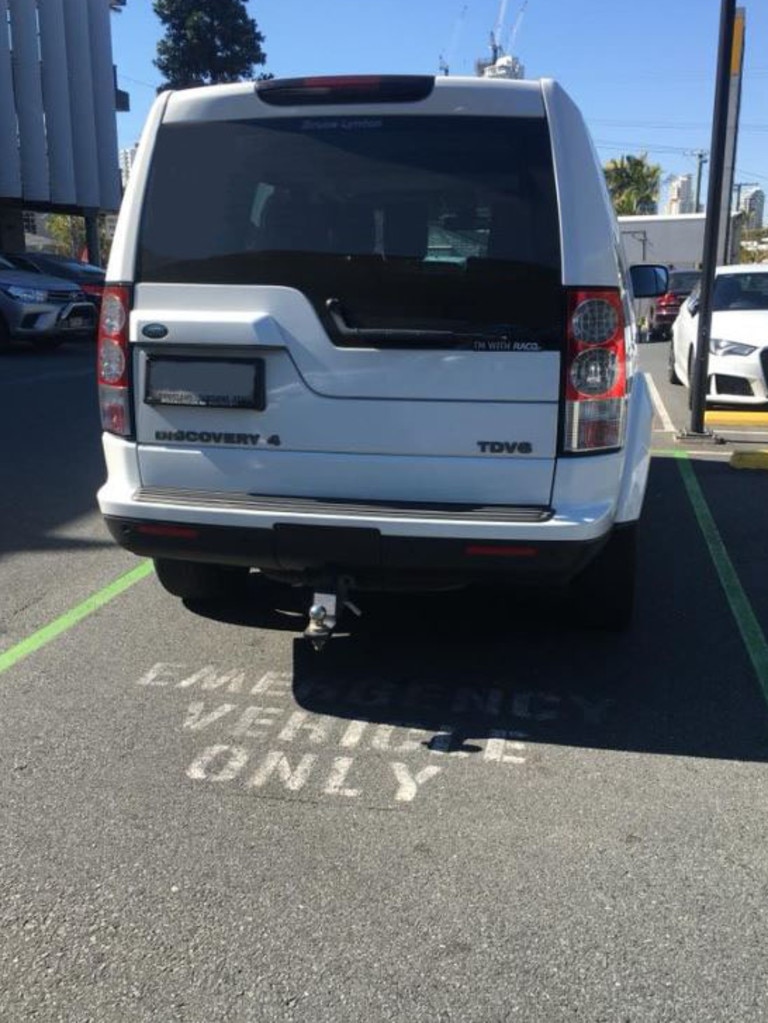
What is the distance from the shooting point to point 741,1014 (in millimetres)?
2359

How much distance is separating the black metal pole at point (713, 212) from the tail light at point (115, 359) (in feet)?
21.2

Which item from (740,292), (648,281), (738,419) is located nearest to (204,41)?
(740,292)

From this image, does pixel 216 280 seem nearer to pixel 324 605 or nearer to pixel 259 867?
pixel 324 605

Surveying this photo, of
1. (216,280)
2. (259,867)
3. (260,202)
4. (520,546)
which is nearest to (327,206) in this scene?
(260,202)

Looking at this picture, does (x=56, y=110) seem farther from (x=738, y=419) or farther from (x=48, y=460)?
(x=738, y=419)

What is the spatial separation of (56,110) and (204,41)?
1076cm

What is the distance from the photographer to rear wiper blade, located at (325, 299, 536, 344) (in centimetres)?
347

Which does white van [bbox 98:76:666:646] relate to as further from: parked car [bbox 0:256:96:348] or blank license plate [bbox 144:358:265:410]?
parked car [bbox 0:256:96:348]

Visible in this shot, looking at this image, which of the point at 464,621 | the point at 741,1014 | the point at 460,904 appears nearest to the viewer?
the point at 741,1014

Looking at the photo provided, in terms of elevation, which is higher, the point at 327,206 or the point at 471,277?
the point at 327,206

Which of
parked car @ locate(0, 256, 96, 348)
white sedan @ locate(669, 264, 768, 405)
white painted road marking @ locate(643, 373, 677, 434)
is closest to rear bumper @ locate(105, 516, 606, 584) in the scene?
white painted road marking @ locate(643, 373, 677, 434)

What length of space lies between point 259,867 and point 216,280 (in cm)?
202

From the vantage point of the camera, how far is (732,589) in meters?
5.33

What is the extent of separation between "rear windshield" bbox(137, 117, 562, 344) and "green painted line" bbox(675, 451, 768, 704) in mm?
1907
